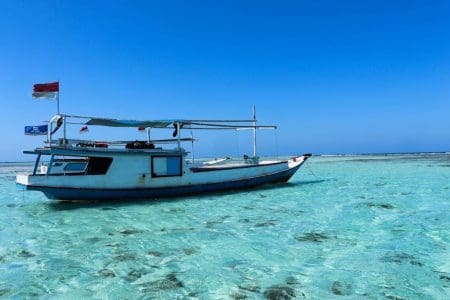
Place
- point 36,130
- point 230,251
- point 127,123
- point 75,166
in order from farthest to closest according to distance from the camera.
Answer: point 75,166 < point 127,123 < point 36,130 < point 230,251

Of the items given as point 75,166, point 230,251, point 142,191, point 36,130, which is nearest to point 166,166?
point 142,191

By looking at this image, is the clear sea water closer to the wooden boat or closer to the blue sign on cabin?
the wooden boat

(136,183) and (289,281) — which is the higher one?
(136,183)

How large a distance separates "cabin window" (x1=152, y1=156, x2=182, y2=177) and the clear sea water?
2470mm

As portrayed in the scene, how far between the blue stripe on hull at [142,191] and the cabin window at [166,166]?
2.29ft

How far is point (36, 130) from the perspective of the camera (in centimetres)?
1641

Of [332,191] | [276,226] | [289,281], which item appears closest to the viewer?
[289,281]

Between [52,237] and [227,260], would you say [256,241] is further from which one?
[52,237]

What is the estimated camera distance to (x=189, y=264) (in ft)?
25.4

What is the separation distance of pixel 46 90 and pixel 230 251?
11684mm

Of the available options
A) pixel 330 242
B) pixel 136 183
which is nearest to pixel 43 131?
pixel 136 183

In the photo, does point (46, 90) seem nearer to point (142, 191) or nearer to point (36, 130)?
point (36, 130)

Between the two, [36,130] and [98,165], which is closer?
[36,130]

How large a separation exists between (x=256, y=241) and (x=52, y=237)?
569 cm
